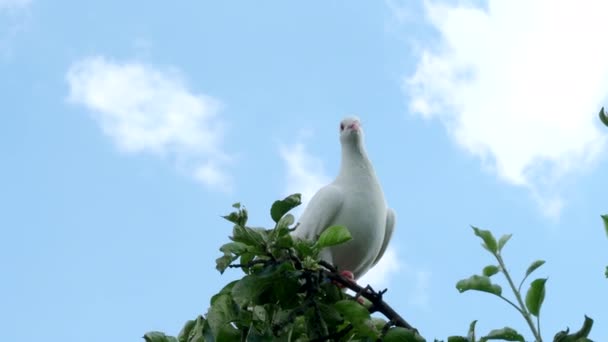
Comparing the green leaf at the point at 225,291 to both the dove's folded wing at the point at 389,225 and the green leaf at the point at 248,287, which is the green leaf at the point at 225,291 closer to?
the green leaf at the point at 248,287

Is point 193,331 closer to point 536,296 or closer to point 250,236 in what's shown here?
point 250,236

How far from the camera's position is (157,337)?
3.38 meters

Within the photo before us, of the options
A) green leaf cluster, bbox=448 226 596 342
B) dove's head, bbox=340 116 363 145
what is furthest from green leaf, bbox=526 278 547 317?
dove's head, bbox=340 116 363 145

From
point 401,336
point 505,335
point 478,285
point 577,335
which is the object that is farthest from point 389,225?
point 577,335

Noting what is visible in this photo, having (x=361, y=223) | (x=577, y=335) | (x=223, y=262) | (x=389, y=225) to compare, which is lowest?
(x=577, y=335)

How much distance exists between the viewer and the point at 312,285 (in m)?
3.24

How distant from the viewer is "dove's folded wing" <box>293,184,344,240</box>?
228 inches

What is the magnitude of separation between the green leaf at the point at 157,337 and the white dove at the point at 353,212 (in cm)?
225

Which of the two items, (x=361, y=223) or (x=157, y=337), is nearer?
(x=157, y=337)

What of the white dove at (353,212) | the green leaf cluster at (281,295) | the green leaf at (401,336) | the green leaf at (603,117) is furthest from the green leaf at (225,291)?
the white dove at (353,212)

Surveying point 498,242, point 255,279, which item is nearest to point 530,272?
point 498,242

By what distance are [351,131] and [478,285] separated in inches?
133

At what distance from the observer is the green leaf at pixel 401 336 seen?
3062mm

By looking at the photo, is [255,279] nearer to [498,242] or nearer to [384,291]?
[384,291]
